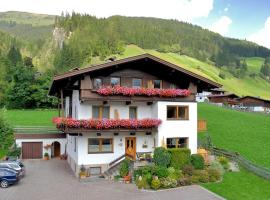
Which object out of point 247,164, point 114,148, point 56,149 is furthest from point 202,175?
point 56,149

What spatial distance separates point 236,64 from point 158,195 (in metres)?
179

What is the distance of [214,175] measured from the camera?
28250mm

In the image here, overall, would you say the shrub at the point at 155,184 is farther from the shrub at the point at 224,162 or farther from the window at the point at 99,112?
the shrub at the point at 224,162

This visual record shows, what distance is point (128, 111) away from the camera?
31.6 meters

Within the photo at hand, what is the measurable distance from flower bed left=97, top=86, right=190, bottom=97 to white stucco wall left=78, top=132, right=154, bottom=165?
140 inches

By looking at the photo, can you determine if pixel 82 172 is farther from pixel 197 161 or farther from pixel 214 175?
pixel 214 175

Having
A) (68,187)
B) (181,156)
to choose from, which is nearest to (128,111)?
(181,156)

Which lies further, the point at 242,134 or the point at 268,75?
the point at 268,75

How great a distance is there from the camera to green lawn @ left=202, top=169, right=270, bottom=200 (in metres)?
24.5

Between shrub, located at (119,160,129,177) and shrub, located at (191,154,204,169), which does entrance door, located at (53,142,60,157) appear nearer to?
shrub, located at (119,160,129,177)

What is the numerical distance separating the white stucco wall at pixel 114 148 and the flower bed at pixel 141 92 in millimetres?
3562

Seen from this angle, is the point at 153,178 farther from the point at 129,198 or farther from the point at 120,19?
the point at 120,19

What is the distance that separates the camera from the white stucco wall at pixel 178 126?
3103 cm

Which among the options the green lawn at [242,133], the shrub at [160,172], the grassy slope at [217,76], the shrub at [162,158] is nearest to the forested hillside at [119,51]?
the grassy slope at [217,76]
